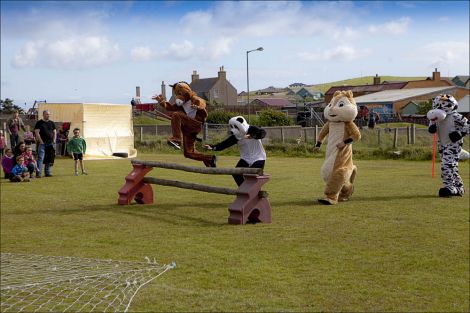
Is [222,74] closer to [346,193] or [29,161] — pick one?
[346,193]

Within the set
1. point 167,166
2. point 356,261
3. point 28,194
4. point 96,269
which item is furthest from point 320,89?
point 28,194

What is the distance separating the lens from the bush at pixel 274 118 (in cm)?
396

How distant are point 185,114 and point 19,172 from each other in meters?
16.0

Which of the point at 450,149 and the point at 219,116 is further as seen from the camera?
the point at 450,149

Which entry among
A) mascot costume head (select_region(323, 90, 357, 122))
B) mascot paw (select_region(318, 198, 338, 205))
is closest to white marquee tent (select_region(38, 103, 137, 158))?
mascot costume head (select_region(323, 90, 357, 122))

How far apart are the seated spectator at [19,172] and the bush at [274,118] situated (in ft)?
55.0

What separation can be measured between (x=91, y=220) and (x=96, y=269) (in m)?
6.21

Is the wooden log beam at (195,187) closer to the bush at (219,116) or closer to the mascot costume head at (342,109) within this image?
the mascot costume head at (342,109)

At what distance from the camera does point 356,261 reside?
9.20 metres

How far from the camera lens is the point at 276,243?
33.6 ft

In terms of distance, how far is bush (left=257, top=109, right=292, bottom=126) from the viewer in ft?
13.0

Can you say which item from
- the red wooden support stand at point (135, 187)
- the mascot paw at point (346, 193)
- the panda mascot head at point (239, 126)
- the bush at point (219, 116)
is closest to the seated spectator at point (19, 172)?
A: the red wooden support stand at point (135, 187)

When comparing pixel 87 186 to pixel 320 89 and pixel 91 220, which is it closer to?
pixel 91 220

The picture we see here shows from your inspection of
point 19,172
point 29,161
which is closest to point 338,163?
point 19,172
